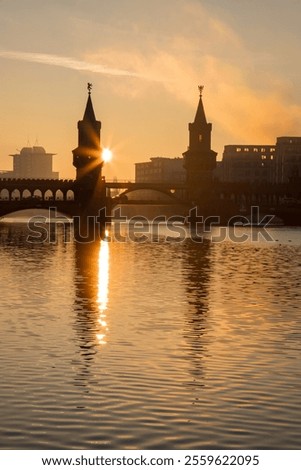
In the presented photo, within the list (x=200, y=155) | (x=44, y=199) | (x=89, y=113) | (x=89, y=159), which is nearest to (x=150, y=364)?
(x=44, y=199)

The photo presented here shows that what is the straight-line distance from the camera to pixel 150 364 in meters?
22.2

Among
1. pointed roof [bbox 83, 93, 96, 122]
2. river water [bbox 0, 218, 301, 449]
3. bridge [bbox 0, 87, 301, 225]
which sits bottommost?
river water [bbox 0, 218, 301, 449]

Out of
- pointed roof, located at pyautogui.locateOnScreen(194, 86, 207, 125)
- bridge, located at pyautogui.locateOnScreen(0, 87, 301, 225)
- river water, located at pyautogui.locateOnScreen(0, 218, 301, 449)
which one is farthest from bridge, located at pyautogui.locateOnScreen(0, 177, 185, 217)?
river water, located at pyautogui.locateOnScreen(0, 218, 301, 449)

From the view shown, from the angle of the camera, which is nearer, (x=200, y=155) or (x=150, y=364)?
(x=150, y=364)

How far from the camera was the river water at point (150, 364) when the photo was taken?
54.2 feet

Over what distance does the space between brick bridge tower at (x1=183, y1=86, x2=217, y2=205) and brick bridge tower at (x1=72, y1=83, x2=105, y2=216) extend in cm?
2279

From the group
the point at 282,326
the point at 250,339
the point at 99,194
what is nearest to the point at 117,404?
the point at 250,339

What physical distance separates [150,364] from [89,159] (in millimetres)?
160418

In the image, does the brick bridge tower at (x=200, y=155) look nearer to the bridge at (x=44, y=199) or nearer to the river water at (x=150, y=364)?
the bridge at (x=44, y=199)

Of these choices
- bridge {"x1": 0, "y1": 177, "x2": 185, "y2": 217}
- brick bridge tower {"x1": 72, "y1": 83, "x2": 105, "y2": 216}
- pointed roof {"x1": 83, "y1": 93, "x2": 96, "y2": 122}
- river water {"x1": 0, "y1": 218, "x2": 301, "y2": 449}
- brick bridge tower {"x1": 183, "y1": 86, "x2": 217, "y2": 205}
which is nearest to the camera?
river water {"x1": 0, "y1": 218, "x2": 301, "y2": 449}

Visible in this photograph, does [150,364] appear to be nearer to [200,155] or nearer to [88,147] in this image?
[88,147]

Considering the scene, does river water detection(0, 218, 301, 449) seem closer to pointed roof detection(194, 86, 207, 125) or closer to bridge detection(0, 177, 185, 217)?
bridge detection(0, 177, 185, 217)

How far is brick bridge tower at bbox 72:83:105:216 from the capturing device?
6905 inches
